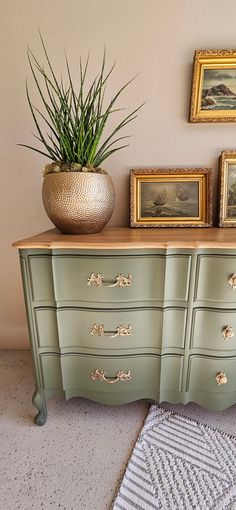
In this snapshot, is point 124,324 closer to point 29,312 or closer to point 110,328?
point 110,328

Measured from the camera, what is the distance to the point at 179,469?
36.6 inches

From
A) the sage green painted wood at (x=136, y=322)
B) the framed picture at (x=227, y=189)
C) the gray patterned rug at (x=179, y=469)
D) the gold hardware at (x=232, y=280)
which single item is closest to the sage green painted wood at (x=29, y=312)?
the sage green painted wood at (x=136, y=322)

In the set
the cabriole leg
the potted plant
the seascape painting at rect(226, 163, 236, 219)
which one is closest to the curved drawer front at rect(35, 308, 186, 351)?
the cabriole leg

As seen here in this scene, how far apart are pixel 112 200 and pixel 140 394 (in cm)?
79

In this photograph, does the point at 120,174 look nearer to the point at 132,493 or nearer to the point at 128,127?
the point at 128,127

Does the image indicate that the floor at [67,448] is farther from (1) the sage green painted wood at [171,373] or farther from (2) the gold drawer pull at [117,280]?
(2) the gold drawer pull at [117,280]

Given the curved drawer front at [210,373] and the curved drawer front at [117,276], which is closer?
the curved drawer front at [117,276]

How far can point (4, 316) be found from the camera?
63.3 inches

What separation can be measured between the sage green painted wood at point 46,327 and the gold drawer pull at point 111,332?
0.46 feet

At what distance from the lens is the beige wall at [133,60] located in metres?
1.13

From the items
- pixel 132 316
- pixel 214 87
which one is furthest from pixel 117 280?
pixel 214 87

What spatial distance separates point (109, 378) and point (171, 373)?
24cm

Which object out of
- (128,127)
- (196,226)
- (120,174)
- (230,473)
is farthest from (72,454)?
(128,127)

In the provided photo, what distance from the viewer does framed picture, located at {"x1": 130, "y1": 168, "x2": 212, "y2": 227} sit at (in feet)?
4.06
